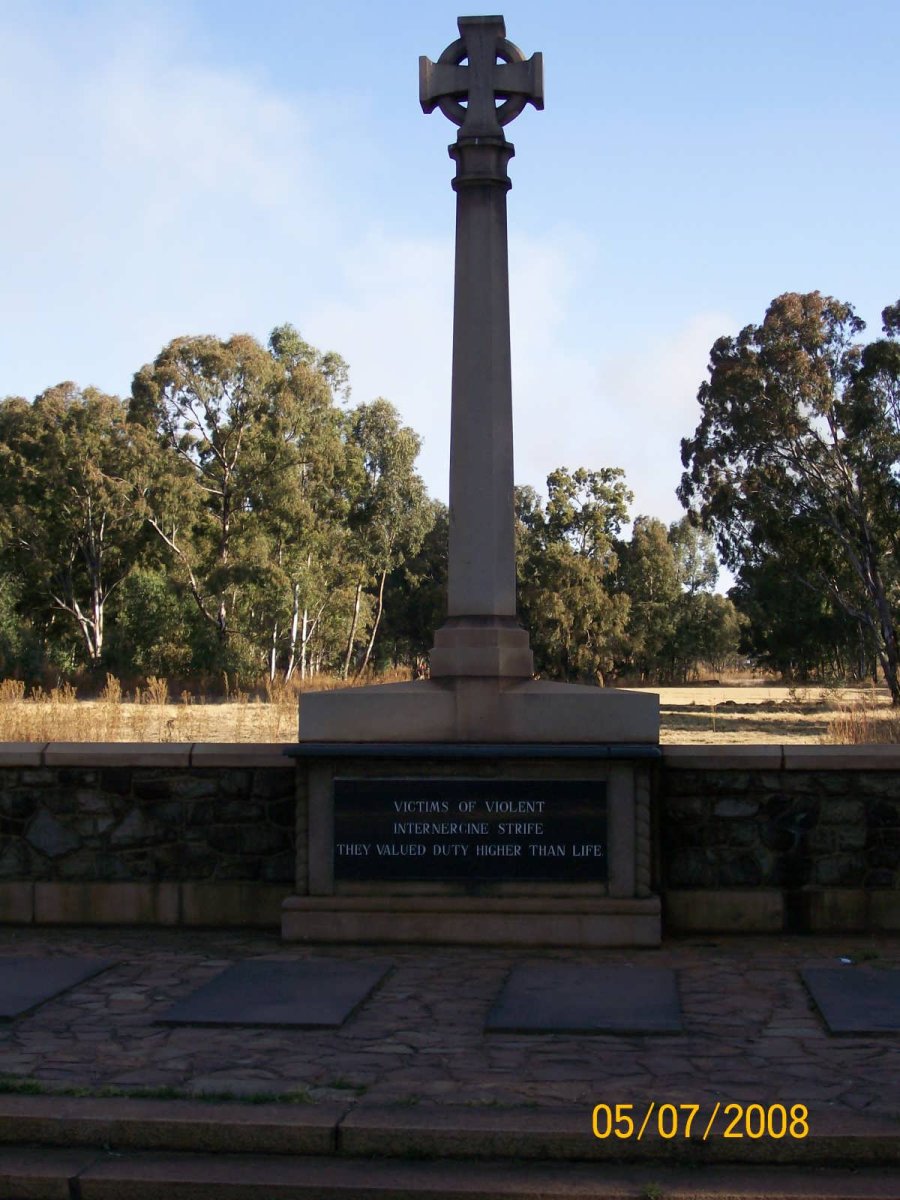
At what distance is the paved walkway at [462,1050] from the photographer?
16.4 ft

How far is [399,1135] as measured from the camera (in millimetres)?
4633

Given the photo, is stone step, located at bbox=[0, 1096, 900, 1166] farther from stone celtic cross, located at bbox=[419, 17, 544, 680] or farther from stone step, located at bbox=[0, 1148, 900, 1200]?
stone celtic cross, located at bbox=[419, 17, 544, 680]

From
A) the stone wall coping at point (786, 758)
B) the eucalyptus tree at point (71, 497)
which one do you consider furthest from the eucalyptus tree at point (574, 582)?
the stone wall coping at point (786, 758)

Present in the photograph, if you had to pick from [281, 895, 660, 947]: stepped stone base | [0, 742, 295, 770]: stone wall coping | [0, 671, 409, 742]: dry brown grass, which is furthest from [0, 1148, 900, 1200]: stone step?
[0, 671, 409, 742]: dry brown grass

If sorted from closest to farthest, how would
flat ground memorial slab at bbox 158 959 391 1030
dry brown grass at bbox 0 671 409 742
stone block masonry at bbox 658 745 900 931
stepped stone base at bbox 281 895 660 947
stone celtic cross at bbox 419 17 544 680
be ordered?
flat ground memorial slab at bbox 158 959 391 1030, stepped stone base at bbox 281 895 660 947, stone block masonry at bbox 658 745 900 931, stone celtic cross at bbox 419 17 544 680, dry brown grass at bbox 0 671 409 742

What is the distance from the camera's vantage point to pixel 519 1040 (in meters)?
5.68

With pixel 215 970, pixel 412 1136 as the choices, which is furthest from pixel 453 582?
pixel 412 1136

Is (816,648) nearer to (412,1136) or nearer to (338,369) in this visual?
(338,369)

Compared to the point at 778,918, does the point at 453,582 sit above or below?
above

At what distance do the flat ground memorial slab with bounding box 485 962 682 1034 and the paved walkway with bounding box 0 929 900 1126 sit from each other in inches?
2.9

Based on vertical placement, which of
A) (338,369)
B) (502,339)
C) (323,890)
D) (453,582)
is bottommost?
(323,890)

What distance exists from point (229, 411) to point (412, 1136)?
129ft

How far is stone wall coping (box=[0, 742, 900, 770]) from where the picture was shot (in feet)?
25.8
